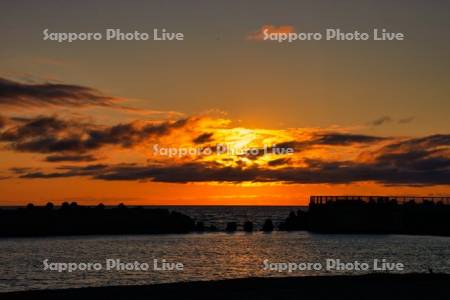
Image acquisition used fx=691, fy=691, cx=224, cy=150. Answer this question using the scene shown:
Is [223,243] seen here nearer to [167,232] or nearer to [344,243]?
[344,243]

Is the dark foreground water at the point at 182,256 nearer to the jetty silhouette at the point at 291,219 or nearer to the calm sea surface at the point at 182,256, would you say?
the calm sea surface at the point at 182,256

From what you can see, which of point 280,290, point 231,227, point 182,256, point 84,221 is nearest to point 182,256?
point 182,256

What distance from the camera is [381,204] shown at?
95625 mm

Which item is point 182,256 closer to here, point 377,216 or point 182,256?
point 182,256

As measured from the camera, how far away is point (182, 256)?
54.6m

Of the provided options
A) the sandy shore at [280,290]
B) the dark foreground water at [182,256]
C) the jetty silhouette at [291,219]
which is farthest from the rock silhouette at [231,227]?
the sandy shore at [280,290]

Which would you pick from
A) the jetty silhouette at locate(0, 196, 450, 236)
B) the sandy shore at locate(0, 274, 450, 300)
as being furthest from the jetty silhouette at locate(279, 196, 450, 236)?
the sandy shore at locate(0, 274, 450, 300)

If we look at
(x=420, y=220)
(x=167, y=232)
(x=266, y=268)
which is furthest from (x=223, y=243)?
(x=420, y=220)

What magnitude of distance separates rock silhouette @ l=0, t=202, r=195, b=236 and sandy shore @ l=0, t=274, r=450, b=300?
57493 mm

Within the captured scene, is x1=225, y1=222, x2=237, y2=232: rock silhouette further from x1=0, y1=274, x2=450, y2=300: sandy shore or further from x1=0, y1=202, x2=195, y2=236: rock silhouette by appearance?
x1=0, y1=274, x2=450, y2=300: sandy shore

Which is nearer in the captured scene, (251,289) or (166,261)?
(251,289)

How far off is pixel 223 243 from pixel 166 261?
22.4 metres

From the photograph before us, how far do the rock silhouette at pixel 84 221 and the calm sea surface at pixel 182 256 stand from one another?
6.16 metres

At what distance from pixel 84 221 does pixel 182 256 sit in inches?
1355
